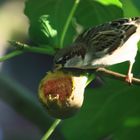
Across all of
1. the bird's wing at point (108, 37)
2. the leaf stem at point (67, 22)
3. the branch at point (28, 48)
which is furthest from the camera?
the bird's wing at point (108, 37)

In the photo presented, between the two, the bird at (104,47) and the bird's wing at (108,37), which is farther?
the bird's wing at (108,37)

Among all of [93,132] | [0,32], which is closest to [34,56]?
[0,32]

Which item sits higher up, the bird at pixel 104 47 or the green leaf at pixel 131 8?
the green leaf at pixel 131 8

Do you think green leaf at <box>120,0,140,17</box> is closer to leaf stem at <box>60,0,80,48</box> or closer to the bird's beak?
leaf stem at <box>60,0,80,48</box>

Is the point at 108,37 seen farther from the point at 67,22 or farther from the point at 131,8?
the point at 67,22

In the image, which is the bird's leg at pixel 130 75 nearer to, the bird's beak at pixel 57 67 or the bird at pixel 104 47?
the bird at pixel 104 47

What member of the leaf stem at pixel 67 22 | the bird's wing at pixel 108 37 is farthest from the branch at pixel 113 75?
the bird's wing at pixel 108 37
